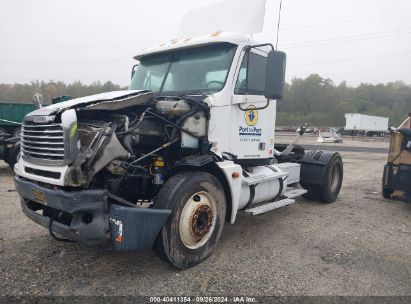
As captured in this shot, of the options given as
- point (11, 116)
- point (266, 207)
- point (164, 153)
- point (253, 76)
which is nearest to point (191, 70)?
point (253, 76)

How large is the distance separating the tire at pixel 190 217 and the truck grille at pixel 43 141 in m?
1.12

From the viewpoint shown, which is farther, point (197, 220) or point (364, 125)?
point (364, 125)

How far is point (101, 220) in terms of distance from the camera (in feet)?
10.5

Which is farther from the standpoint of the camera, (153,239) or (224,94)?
(224,94)

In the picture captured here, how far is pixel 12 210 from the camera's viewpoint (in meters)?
6.09

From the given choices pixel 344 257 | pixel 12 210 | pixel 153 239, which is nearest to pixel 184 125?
pixel 153 239

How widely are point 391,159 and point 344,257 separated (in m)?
3.68

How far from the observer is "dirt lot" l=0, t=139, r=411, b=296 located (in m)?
3.41

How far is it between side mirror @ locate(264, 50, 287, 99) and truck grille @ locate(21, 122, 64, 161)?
2437 millimetres

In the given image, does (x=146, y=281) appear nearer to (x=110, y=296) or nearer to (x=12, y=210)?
(x=110, y=296)

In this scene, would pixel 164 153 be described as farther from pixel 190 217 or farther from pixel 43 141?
pixel 43 141

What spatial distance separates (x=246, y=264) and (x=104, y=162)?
205 cm

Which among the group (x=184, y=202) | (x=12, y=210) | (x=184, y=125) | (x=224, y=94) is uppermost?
(x=224, y=94)

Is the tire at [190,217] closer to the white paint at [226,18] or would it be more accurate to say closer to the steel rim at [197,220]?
the steel rim at [197,220]
